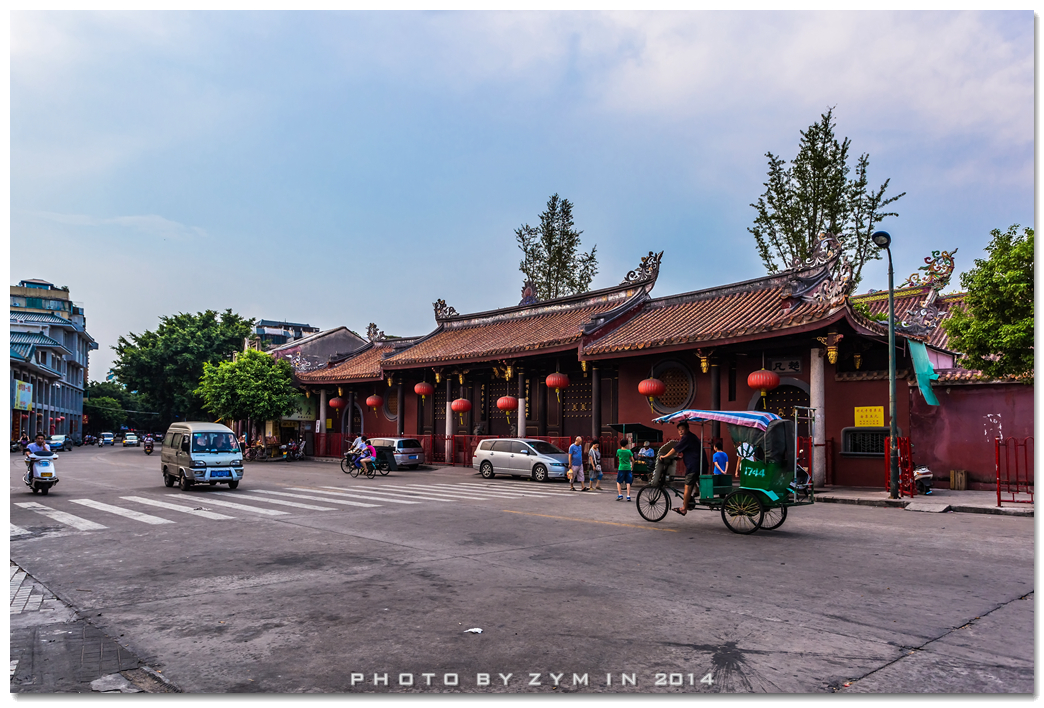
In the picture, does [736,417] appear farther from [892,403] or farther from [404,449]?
[404,449]

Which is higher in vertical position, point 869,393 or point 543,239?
point 543,239

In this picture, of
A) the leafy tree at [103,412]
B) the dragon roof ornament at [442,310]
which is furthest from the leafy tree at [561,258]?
the leafy tree at [103,412]

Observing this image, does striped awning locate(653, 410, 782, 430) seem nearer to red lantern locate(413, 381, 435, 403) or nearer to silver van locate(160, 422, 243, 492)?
silver van locate(160, 422, 243, 492)

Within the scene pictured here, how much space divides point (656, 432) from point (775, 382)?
409cm

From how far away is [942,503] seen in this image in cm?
1578

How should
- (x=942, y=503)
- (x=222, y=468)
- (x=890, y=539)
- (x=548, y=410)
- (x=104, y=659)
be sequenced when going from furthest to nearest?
(x=548, y=410)
(x=222, y=468)
(x=942, y=503)
(x=890, y=539)
(x=104, y=659)

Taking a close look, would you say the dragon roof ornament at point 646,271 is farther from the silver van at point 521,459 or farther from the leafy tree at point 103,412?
the leafy tree at point 103,412

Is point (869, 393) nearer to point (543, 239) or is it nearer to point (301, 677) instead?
point (301, 677)

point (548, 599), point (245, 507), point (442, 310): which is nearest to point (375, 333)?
point (442, 310)

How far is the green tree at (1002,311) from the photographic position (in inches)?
617

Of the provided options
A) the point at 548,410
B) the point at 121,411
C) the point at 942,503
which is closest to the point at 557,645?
the point at 942,503

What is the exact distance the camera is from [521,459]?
2452 cm

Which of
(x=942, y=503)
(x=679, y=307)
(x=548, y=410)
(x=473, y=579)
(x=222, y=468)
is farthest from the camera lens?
(x=548, y=410)

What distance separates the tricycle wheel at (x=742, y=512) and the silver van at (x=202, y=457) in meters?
13.6
